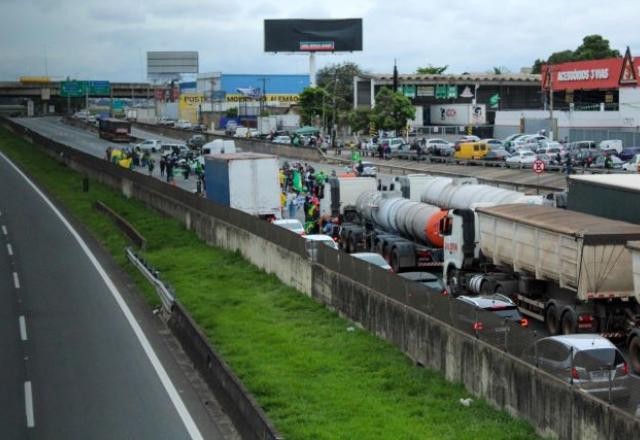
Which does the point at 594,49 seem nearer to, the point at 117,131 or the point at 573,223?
the point at 117,131

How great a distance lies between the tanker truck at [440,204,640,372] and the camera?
75.7ft

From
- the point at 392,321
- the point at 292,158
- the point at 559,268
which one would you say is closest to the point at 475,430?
the point at 392,321

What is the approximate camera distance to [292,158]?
93.9m

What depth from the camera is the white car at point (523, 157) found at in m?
69.9

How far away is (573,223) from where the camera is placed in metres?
24.4

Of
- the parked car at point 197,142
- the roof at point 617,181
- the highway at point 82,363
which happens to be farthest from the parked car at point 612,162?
the parked car at point 197,142

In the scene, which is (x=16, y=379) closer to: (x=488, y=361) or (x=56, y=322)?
(x=56, y=322)

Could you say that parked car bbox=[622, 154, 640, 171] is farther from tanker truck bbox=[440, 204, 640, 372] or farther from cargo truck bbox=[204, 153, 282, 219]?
tanker truck bbox=[440, 204, 640, 372]

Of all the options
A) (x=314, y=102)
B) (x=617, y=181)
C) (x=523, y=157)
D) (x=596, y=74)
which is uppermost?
(x=596, y=74)

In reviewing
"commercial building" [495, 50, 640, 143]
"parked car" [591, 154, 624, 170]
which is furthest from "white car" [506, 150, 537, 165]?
"commercial building" [495, 50, 640, 143]

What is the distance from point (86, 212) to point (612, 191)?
33984mm

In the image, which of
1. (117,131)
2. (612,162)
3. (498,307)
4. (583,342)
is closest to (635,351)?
(498,307)

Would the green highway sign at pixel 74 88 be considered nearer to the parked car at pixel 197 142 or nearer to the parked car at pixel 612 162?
the parked car at pixel 197 142

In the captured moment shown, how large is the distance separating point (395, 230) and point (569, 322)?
1473 centimetres
